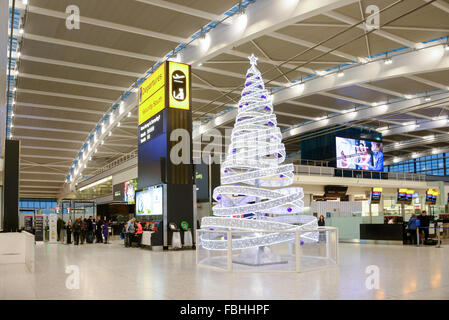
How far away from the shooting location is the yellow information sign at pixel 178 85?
15.8 metres

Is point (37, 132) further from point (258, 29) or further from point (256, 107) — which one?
point (256, 107)

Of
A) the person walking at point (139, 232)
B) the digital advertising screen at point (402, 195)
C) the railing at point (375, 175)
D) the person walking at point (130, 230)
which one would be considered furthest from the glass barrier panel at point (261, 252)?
the railing at point (375, 175)

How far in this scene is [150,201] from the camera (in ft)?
53.9

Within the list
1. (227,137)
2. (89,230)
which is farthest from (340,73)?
(89,230)

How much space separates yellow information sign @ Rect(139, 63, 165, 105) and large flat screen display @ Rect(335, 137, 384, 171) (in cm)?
1917

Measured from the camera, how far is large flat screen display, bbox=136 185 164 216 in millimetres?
15570

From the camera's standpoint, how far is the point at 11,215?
40.0 ft

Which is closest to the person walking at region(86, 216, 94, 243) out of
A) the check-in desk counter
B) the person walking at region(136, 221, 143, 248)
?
the person walking at region(136, 221, 143, 248)

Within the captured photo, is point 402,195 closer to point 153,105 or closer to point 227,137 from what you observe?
point 153,105

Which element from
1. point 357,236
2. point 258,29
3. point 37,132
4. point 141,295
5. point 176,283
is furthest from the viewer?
point 37,132

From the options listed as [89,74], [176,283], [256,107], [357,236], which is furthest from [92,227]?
[176,283]

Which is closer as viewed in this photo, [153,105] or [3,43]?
[3,43]

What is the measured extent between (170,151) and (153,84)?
3.09 meters

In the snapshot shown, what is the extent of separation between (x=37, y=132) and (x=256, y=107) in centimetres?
2689
